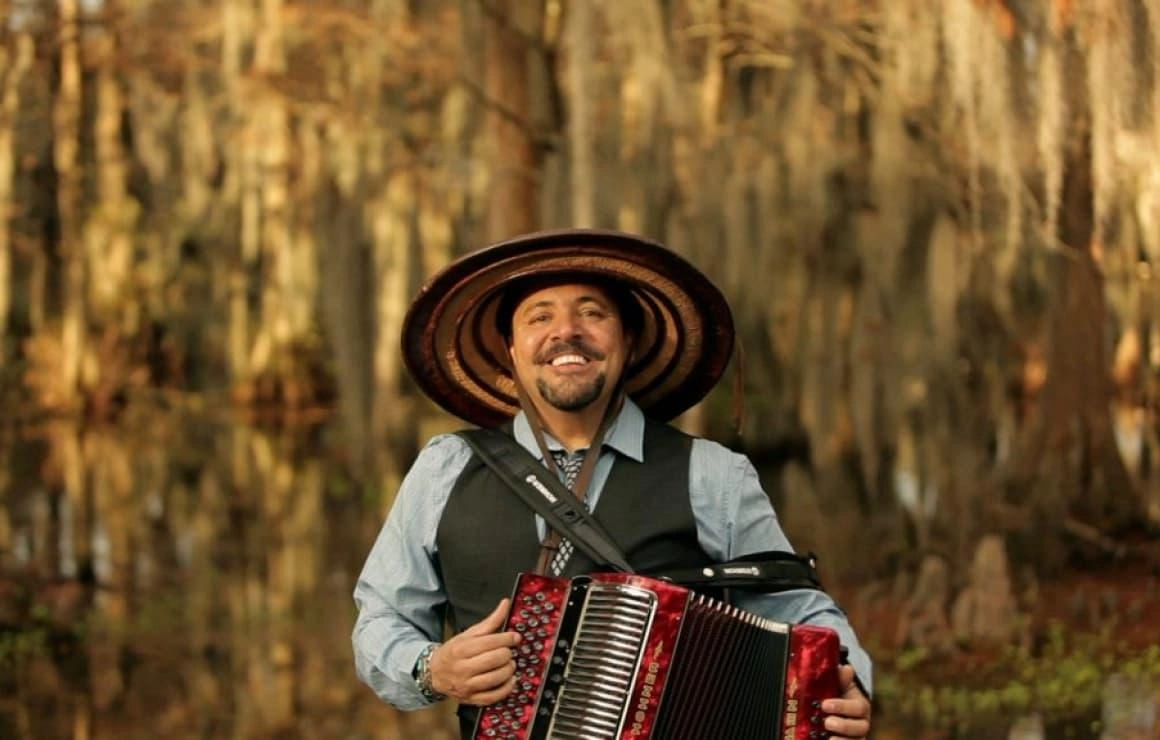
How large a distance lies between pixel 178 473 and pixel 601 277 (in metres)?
16.7

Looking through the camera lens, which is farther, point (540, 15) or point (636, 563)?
point (540, 15)

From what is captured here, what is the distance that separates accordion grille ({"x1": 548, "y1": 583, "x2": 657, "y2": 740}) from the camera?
2.45 m

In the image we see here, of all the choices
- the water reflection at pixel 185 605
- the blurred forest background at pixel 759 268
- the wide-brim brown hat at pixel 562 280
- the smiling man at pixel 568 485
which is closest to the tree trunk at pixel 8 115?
the blurred forest background at pixel 759 268

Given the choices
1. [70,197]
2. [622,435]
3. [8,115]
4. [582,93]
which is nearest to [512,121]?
[582,93]

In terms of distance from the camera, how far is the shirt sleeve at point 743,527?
2.70 m

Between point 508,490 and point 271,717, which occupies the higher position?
point 508,490

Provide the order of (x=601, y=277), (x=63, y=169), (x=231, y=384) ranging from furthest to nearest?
1. (x=231, y=384)
2. (x=63, y=169)
3. (x=601, y=277)

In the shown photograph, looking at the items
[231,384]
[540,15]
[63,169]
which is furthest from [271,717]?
[231,384]

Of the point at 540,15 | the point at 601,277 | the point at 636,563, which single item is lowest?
the point at 636,563

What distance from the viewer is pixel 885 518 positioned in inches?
385

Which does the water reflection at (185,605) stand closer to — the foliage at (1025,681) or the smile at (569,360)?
the foliage at (1025,681)

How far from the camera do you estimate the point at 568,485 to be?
2.73 meters

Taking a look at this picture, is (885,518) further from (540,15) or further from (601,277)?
(601,277)

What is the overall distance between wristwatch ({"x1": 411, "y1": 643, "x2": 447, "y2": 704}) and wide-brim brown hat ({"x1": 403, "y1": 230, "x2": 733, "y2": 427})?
0.57 meters
